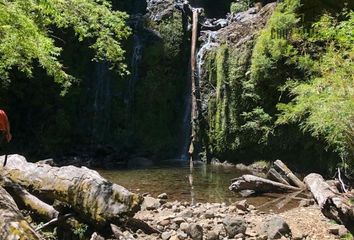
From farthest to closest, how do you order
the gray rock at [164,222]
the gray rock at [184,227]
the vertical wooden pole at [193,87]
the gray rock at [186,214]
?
the vertical wooden pole at [193,87], the gray rock at [186,214], the gray rock at [164,222], the gray rock at [184,227]

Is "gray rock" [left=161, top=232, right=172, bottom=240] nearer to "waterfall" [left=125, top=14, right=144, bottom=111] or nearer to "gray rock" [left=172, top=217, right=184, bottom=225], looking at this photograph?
"gray rock" [left=172, top=217, right=184, bottom=225]

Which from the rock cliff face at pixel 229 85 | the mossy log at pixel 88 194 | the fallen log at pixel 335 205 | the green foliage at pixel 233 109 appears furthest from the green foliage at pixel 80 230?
the rock cliff face at pixel 229 85

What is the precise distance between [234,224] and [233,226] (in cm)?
4

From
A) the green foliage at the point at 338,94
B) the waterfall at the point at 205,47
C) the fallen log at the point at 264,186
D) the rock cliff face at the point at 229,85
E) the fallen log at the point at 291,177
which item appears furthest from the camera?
the waterfall at the point at 205,47

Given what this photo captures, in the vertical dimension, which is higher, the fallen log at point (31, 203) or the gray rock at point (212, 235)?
the fallen log at point (31, 203)

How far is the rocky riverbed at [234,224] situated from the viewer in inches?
283

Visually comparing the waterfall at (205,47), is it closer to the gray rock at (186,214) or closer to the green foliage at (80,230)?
the gray rock at (186,214)

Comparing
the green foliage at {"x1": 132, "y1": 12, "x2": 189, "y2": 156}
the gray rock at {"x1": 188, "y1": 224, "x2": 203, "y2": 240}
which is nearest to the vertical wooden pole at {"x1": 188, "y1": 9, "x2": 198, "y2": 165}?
the green foliage at {"x1": 132, "y1": 12, "x2": 189, "y2": 156}

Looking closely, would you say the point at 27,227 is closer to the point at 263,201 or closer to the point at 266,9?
the point at 263,201

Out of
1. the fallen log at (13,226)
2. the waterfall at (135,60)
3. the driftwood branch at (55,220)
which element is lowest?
the driftwood branch at (55,220)

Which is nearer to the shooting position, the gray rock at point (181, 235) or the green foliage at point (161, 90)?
the gray rock at point (181, 235)

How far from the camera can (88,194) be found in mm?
7160

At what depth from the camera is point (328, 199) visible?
24.1ft

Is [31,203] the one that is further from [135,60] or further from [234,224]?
[135,60]
